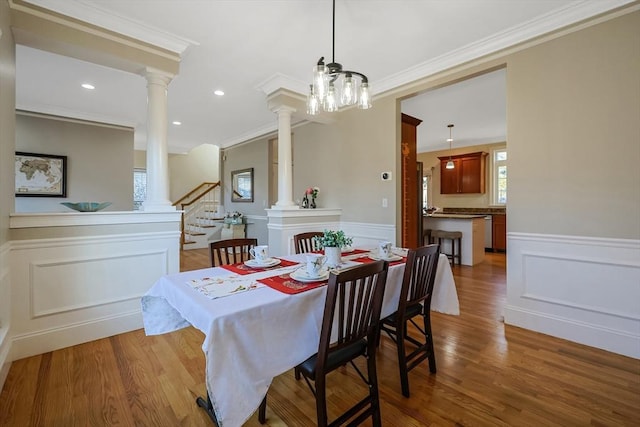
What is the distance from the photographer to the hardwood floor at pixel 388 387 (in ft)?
5.23

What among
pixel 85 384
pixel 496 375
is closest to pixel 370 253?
pixel 496 375

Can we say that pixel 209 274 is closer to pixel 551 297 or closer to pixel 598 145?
pixel 551 297

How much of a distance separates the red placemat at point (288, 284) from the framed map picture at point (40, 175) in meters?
5.37

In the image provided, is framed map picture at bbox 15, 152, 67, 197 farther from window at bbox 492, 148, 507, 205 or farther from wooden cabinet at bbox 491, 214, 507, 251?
window at bbox 492, 148, 507, 205

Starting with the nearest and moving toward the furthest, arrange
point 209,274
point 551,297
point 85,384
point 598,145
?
point 209,274 < point 85,384 < point 598,145 < point 551,297

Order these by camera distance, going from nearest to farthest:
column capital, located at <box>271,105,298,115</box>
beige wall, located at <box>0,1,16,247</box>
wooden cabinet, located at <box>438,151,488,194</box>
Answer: beige wall, located at <box>0,1,16,247</box>
column capital, located at <box>271,105,298,115</box>
wooden cabinet, located at <box>438,151,488,194</box>

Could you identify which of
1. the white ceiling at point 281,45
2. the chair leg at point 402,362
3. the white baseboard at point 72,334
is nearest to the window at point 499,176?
the white ceiling at point 281,45

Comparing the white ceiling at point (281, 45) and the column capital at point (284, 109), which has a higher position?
the white ceiling at point (281, 45)

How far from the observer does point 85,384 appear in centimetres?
188

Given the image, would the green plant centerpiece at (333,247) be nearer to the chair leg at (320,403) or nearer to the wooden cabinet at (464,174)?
the chair leg at (320,403)

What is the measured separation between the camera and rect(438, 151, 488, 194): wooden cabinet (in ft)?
22.9

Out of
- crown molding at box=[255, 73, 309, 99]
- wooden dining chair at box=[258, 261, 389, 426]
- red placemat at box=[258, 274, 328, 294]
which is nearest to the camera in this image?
wooden dining chair at box=[258, 261, 389, 426]

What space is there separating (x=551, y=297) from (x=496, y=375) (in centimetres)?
109

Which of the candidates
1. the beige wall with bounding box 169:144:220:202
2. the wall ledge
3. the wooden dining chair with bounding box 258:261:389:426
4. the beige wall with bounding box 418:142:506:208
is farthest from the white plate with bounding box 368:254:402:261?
the beige wall with bounding box 169:144:220:202
